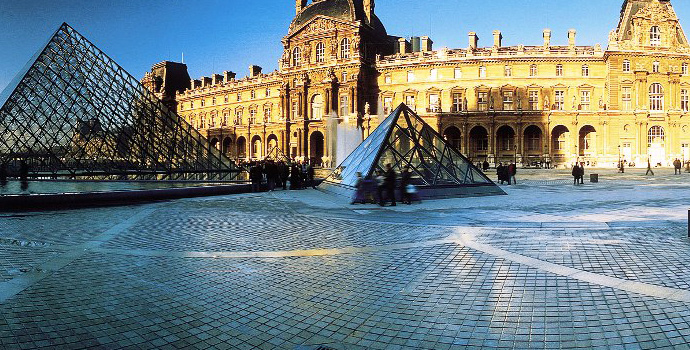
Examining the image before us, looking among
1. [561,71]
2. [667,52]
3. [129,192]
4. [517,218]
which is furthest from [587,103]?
[129,192]

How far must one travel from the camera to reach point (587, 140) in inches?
2034

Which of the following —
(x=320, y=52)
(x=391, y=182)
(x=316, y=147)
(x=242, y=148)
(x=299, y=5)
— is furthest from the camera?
(x=242, y=148)

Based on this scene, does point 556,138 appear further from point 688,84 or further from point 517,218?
point 517,218

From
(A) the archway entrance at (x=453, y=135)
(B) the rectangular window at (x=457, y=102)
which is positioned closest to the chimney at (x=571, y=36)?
(B) the rectangular window at (x=457, y=102)

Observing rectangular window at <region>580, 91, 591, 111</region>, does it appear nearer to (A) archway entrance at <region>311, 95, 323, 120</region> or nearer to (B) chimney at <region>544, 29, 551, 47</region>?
(B) chimney at <region>544, 29, 551, 47</region>

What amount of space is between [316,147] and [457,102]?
19.8m

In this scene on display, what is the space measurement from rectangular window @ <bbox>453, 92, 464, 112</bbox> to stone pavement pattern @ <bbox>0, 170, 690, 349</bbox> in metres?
43.6

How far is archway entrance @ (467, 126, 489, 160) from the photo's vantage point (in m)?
52.2

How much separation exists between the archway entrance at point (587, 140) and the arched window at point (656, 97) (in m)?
6.21

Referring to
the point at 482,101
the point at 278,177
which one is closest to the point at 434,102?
the point at 482,101

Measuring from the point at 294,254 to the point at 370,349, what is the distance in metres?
3.59

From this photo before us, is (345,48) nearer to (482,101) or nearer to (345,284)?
(482,101)

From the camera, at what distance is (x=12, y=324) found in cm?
387

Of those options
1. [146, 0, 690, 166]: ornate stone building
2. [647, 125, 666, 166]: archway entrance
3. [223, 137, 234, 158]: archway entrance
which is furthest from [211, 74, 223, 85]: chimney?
[647, 125, 666, 166]: archway entrance
